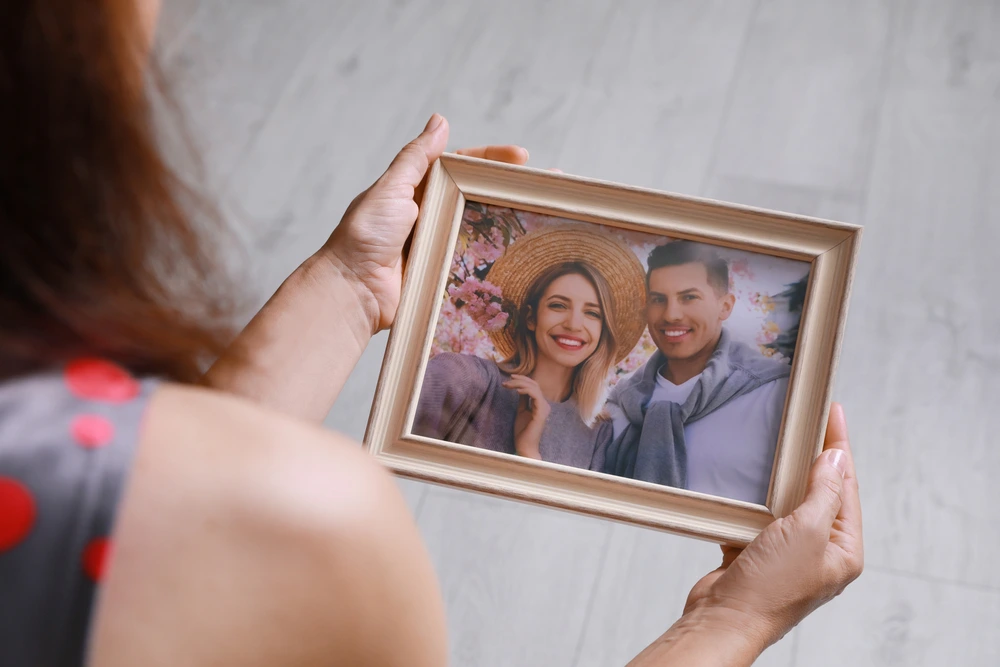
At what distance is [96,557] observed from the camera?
333 mm

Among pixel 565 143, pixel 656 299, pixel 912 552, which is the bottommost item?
pixel 912 552

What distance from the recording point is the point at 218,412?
377 mm

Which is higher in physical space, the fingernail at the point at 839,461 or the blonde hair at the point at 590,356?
the blonde hair at the point at 590,356

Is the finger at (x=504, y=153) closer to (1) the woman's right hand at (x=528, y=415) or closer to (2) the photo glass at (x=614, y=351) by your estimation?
(2) the photo glass at (x=614, y=351)

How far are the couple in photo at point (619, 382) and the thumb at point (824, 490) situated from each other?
0.15ft

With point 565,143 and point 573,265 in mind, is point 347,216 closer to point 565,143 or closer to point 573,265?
point 573,265

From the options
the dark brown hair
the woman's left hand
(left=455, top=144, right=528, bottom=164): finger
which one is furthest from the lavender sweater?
the dark brown hair

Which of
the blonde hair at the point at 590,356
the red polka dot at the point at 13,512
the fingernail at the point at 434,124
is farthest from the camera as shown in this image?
the fingernail at the point at 434,124

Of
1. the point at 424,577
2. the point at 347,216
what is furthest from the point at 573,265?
the point at 424,577

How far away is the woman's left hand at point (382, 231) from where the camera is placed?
0.95m

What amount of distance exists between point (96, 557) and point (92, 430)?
2.0 inches

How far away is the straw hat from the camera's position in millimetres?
911

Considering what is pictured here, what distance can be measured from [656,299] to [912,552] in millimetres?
881

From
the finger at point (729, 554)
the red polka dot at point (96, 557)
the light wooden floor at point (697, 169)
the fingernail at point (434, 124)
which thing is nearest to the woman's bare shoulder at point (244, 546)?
the red polka dot at point (96, 557)
